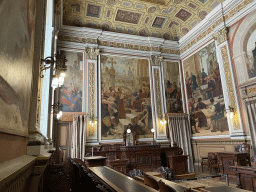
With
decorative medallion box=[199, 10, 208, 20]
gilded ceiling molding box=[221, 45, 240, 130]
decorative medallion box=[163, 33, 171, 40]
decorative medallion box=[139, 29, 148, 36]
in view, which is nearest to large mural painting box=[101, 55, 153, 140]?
decorative medallion box=[139, 29, 148, 36]

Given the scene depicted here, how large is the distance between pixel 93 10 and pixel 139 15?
3235mm

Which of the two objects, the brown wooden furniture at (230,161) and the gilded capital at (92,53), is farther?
the gilded capital at (92,53)

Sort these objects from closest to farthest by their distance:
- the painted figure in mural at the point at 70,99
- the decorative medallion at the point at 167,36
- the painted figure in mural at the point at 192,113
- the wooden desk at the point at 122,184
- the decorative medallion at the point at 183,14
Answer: the wooden desk at the point at 122,184, the painted figure in mural at the point at 70,99, the painted figure in mural at the point at 192,113, the decorative medallion at the point at 183,14, the decorative medallion at the point at 167,36

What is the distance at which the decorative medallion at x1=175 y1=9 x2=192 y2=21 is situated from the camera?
45.7 feet

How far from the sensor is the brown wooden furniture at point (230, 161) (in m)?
8.30

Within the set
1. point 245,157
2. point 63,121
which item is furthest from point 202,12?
point 63,121

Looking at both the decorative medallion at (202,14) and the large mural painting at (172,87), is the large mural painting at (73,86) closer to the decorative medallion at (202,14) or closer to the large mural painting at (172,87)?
the large mural painting at (172,87)

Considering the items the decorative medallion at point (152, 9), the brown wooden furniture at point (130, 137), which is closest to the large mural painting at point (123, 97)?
the brown wooden furniture at point (130, 137)

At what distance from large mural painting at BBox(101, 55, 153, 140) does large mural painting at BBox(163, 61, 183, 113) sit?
1.46 metres

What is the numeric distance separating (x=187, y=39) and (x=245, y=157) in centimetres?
916

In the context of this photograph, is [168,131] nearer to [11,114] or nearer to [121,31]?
[121,31]

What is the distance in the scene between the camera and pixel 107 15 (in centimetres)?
1401

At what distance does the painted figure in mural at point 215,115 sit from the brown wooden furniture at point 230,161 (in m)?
2.61

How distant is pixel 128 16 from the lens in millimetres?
14367
